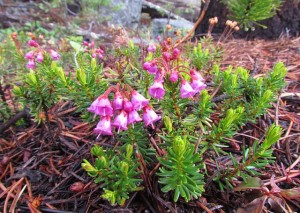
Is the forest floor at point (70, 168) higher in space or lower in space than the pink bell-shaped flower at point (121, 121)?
lower

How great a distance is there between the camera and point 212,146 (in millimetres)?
1504

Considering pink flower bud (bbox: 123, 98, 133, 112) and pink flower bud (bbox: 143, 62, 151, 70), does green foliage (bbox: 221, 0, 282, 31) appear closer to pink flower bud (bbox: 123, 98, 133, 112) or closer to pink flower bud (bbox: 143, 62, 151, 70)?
pink flower bud (bbox: 143, 62, 151, 70)

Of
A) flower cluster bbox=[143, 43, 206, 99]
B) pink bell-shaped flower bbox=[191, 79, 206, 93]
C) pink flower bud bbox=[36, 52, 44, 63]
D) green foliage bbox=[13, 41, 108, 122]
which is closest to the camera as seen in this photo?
flower cluster bbox=[143, 43, 206, 99]

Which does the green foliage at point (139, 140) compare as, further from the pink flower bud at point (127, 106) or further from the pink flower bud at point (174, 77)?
the pink flower bud at point (174, 77)

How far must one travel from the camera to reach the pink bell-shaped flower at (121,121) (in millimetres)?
1271

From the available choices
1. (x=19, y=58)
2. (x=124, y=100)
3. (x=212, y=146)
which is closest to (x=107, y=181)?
(x=124, y=100)

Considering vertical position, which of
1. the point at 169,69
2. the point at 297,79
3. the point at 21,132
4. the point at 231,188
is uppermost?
the point at 169,69

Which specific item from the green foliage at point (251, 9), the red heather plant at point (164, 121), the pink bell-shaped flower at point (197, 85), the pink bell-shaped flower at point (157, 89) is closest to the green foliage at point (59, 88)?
the red heather plant at point (164, 121)

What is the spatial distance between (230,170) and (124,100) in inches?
26.0

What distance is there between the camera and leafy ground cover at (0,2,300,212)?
1340mm

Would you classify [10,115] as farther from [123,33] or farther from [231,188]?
[231,188]

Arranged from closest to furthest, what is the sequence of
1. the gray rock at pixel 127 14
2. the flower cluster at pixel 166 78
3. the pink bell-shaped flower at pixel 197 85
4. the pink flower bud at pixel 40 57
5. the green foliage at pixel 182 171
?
the green foliage at pixel 182 171 < the flower cluster at pixel 166 78 < the pink bell-shaped flower at pixel 197 85 < the pink flower bud at pixel 40 57 < the gray rock at pixel 127 14

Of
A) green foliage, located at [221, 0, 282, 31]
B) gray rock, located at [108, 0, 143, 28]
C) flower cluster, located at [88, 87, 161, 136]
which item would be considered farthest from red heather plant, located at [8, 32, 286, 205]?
gray rock, located at [108, 0, 143, 28]

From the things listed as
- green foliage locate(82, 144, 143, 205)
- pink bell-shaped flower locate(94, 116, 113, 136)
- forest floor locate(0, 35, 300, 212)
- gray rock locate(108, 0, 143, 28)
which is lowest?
gray rock locate(108, 0, 143, 28)
